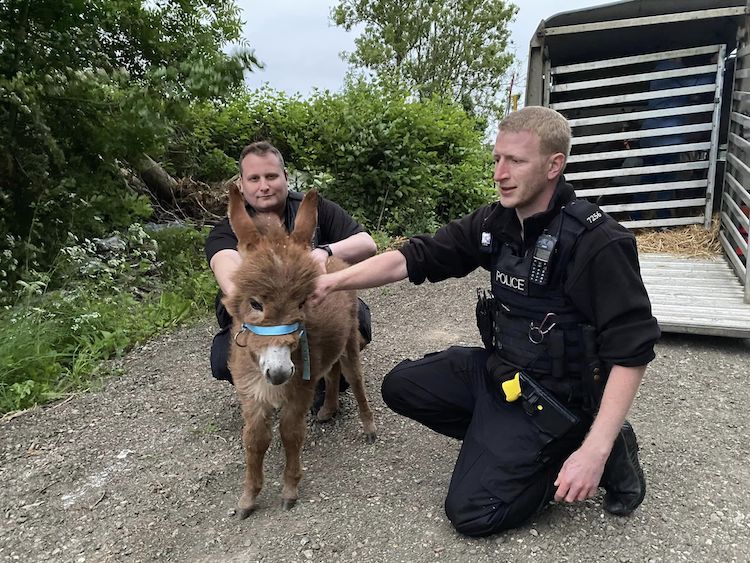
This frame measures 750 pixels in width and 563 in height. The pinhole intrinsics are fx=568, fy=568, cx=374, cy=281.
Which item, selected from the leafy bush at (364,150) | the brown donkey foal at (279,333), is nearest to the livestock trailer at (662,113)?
the leafy bush at (364,150)

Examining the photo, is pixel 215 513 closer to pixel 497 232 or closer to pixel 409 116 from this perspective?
pixel 497 232

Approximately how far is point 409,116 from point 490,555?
7977 mm

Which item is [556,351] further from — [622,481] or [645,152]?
[645,152]

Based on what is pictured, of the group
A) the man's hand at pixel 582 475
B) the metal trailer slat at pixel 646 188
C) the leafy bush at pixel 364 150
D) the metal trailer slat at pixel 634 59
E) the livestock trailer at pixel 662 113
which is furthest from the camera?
the leafy bush at pixel 364 150

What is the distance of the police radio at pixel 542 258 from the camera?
3027mm

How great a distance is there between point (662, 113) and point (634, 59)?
84cm

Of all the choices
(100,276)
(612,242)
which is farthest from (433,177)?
(612,242)

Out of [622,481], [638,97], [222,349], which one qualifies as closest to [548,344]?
[622,481]

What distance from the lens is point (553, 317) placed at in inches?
123

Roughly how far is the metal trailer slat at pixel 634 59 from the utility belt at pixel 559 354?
19.8ft

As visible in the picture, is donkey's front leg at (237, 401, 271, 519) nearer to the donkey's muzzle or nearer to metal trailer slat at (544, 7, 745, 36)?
the donkey's muzzle

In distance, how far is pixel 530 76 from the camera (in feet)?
24.8

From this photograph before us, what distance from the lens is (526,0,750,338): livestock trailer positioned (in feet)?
22.8

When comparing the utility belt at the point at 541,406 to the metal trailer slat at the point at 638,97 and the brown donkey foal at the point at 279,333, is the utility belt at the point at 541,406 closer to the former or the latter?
the brown donkey foal at the point at 279,333
